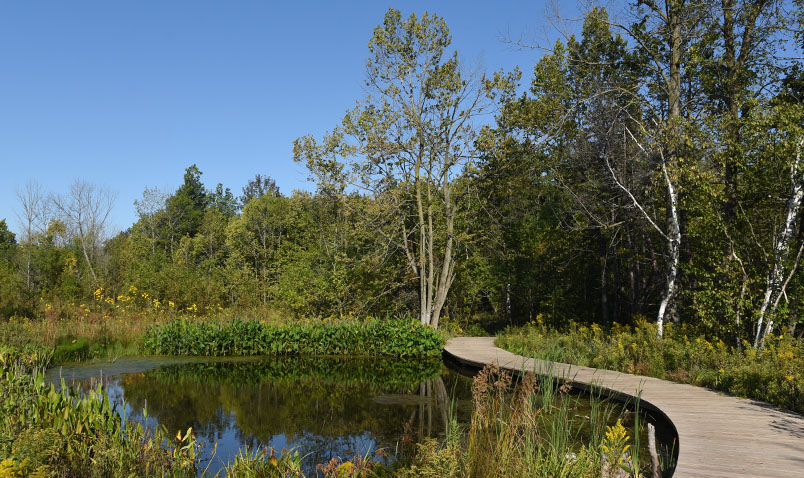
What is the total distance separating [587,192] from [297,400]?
9.95 m

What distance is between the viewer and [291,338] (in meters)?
12.2

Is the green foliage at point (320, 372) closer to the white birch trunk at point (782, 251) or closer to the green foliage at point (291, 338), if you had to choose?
the green foliage at point (291, 338)

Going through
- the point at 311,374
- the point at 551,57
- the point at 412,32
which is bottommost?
the point at 311,374

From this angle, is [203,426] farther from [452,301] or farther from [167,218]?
[167,218]

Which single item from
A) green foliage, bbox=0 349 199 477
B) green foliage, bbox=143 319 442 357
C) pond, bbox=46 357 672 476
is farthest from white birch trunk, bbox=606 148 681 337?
green foliage, bbox=0 349 199 477

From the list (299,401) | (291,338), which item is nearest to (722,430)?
(299,401)

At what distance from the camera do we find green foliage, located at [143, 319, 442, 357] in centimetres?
1188

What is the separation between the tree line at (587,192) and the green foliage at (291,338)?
2.74 meters

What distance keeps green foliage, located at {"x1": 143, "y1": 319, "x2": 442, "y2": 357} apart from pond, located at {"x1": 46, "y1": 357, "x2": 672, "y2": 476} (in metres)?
0.58

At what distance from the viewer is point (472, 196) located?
50.9 feet

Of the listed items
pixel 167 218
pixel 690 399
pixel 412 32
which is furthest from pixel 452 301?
pixel 167 218

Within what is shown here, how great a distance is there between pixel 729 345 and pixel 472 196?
8.00m

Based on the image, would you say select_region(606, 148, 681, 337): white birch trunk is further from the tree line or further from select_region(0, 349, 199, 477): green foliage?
select_region(0, 349, 199, 477): green foliage

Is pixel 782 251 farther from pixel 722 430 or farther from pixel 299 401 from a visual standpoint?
pixel 299 401
